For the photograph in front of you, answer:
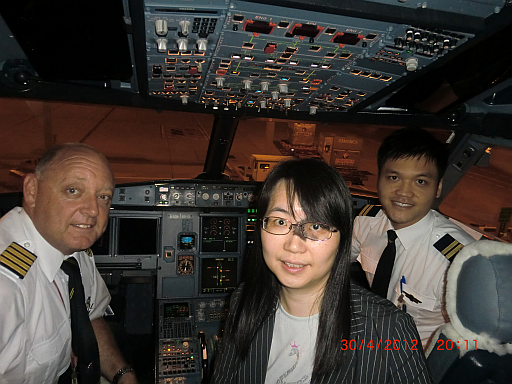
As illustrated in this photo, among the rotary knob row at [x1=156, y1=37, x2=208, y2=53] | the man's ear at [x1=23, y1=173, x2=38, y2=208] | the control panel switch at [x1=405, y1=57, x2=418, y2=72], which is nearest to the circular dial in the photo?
the man's ear at [x1=23, y1=173, x2=38, y2=208]

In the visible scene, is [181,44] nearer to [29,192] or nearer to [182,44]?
[182,44]

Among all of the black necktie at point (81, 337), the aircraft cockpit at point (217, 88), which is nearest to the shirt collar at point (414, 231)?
the aircraft cockpit at point (217, 88)

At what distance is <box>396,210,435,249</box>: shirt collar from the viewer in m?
2.11

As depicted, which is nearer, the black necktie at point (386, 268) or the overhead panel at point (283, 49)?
the overhead panel at point (283, 49)

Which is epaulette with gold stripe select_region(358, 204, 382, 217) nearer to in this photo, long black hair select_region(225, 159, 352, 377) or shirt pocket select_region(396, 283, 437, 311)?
shirt pocket select_region(396, 283, 437, 311)

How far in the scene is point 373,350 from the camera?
1197mm

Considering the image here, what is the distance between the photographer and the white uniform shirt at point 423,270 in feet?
6.52

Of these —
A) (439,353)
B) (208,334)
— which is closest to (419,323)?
(439,353)

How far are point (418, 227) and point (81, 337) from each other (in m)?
1.93

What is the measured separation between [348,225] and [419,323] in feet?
3.97

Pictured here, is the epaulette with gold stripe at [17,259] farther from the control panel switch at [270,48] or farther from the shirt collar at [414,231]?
the shirt collar at [414,231]

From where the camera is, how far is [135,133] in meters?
16.0

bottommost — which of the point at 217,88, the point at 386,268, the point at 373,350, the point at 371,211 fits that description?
the point at 386,268

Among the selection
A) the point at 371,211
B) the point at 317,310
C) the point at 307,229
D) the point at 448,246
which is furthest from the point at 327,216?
the point at 371,211
